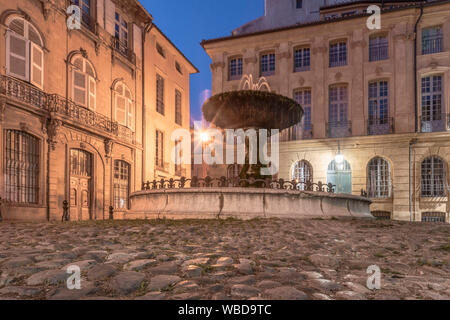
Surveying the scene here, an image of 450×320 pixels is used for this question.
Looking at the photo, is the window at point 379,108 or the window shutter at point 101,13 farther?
the window at point 379,108

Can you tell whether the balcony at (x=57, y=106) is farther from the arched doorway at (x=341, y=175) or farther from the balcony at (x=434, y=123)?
the balcony at (x=434, y=123)

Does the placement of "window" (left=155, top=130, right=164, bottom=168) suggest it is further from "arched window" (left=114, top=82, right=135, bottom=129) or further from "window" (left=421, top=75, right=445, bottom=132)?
"window" (left=421, top=75, right=445, bottom=132)

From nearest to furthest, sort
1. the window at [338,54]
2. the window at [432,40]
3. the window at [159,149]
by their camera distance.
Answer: the window at [432,40] < the window at [338,54] < the window at [159,149]

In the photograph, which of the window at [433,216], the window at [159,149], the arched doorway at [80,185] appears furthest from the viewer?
the window at [159,149]

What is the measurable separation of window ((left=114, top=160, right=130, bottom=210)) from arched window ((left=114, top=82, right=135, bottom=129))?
2428 mm

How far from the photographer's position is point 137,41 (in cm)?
2055

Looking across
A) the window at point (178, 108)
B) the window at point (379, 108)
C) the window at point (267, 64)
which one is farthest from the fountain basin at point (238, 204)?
the window at point (178, 108)

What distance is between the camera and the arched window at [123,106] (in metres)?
18.3

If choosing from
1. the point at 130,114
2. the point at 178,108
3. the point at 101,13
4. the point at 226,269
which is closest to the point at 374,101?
the point at 178,108

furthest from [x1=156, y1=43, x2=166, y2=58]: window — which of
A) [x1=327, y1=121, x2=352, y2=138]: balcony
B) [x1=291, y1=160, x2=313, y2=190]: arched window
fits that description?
[x1=327, y1=121, x2=352, y2=138]: balcony

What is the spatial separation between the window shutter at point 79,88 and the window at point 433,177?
18756 millimetres

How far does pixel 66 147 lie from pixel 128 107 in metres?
5.75

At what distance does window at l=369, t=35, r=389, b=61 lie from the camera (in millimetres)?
20266
